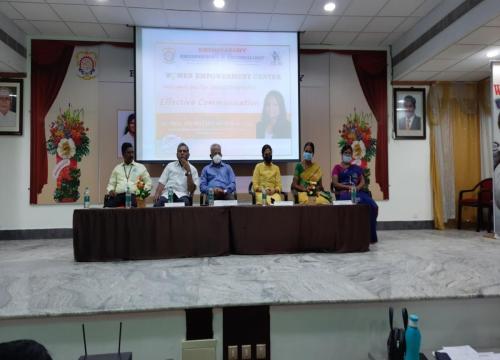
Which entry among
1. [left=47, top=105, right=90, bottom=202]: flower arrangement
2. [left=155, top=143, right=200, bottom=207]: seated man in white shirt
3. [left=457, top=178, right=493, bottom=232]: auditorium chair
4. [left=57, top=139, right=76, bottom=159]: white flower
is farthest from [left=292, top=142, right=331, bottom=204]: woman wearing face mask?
[left=57, top=139, right=76, bottom=159]: white flower

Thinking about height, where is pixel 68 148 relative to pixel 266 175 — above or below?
above

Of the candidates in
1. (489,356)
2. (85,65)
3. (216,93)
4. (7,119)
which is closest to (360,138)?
(216,93)

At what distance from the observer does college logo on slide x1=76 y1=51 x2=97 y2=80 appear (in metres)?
4.80

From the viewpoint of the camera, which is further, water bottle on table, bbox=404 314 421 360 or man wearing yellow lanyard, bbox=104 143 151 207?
man wearing yellow lanyard, bbox=104 143 151 207

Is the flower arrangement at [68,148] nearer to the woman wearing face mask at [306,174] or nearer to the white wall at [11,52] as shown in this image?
the white wall at [11,52]

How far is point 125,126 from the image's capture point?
483 cm

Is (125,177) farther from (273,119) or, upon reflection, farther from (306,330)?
(306,330)

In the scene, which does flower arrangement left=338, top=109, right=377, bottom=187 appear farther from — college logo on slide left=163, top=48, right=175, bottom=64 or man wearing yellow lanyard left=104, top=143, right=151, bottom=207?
man wearing yellow lanyard left=104, top=143, right=151, bottom=207

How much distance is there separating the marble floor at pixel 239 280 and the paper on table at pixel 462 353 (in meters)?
0.27

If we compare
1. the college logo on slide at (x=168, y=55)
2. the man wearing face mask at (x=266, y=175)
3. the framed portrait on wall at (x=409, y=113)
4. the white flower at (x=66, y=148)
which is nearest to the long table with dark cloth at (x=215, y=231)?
the man wearing face mask at (x=266, y=175)

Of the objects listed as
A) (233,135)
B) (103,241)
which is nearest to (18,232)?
(103,241)

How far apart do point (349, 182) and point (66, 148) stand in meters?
3.83

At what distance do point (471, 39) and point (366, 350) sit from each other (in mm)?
3706

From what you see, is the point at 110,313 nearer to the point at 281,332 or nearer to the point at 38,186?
the point at 281,332
